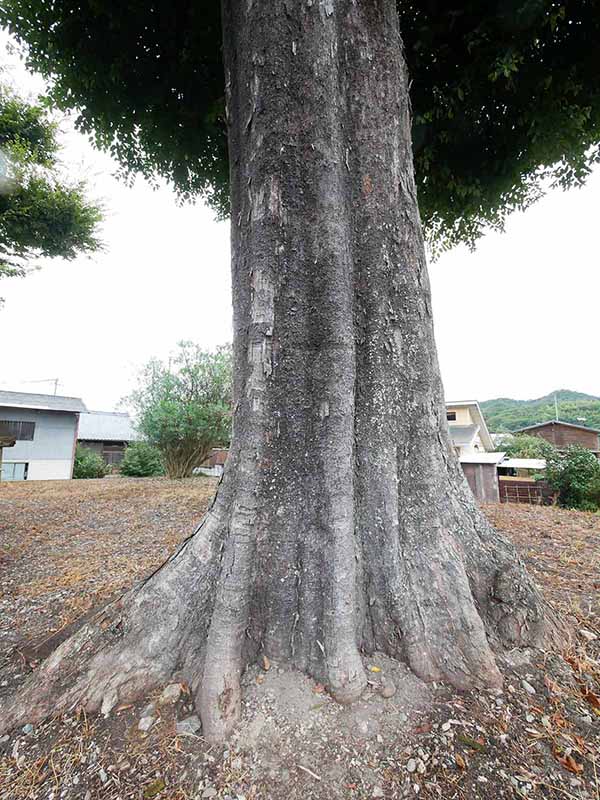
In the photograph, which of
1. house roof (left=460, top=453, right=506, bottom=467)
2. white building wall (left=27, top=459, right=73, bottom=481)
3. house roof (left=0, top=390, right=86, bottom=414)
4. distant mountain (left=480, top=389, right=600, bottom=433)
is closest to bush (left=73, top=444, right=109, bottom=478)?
white building wall (left=27, top=459, right=73, bottom=481)

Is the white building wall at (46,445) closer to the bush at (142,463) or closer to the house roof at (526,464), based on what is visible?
the bush at (142,463)

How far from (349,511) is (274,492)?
310mm

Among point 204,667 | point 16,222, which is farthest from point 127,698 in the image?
point 16,222

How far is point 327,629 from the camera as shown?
140 cm

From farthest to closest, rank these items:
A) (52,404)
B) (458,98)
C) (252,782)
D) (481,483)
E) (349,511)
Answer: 1. (52,404)
2. (481,483)
3. (458,98)
4. (349,511)
5. (252,782)

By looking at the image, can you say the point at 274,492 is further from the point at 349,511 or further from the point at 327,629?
the point at 327,629

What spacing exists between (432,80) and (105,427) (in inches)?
967

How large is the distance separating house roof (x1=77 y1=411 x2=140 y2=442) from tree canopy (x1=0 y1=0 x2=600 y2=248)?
64.5ft

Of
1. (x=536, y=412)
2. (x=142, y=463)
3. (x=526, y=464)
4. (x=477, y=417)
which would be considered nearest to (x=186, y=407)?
(x=142, y=463)

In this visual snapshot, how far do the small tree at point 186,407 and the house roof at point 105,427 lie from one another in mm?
12433

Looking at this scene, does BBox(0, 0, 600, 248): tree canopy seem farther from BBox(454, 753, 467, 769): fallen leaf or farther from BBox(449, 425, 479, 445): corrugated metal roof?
BBox(449, 425, 479, 445): corrugated metal roof

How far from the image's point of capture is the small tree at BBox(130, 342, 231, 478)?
9.24m

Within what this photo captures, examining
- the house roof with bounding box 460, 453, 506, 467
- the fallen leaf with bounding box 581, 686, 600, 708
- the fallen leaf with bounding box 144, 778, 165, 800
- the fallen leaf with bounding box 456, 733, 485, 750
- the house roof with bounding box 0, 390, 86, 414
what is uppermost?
the house roof with bounding box 0, 390, 86, 414

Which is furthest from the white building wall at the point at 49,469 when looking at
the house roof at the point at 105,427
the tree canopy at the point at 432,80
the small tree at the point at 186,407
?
the tree canopy at the point at 432,80
